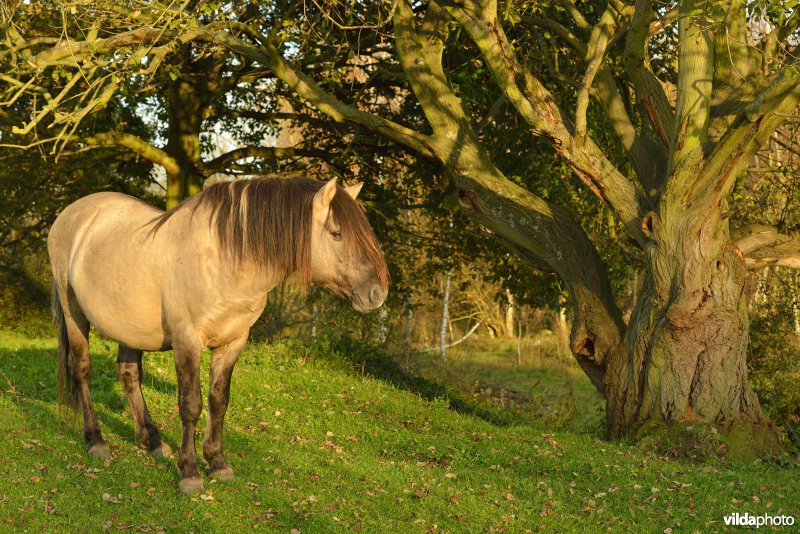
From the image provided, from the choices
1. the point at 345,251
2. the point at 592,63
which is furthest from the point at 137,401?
the point at 592,63

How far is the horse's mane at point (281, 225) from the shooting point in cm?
630

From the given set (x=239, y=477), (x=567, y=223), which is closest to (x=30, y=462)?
(x=239, y=477)

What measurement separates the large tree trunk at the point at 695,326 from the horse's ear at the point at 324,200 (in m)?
4.05

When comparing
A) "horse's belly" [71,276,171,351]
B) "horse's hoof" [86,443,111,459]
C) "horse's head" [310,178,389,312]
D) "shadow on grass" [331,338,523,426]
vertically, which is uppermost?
"horse's head" [310,178,389,312]

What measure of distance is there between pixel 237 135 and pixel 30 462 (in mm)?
11446

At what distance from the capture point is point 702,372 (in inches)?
342

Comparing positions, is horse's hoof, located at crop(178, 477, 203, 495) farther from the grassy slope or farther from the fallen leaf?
the fallen leaf

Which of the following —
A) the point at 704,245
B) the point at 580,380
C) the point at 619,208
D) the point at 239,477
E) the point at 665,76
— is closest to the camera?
the point at 239,477

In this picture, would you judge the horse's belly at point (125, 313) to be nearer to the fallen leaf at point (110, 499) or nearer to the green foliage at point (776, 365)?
the fallen leaf at point (110, 499)

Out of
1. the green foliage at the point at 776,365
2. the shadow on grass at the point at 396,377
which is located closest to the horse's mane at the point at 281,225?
the shadow on grass at the point at 396,377

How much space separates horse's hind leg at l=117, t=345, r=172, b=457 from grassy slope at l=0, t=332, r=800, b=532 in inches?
6.4

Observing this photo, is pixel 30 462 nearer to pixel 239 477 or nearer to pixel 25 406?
pixel 239 477

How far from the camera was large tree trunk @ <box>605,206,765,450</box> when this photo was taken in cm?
862

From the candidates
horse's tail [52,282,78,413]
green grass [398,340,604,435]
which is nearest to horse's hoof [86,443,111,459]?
horse's tail [52,282,78,413]
